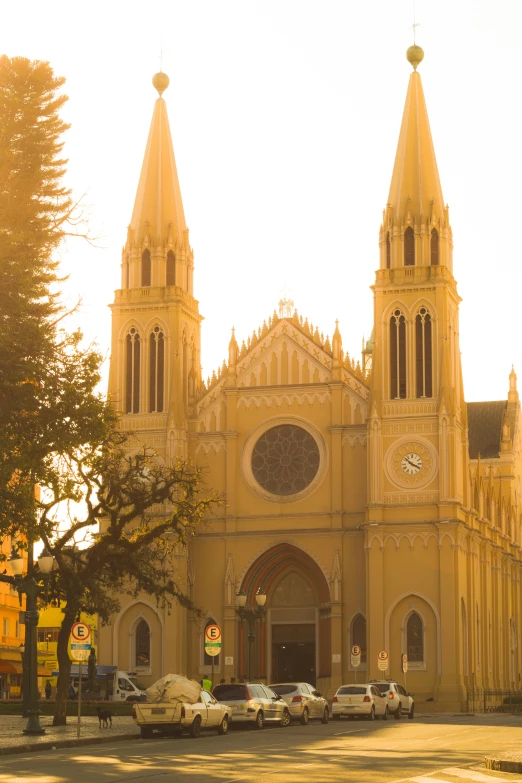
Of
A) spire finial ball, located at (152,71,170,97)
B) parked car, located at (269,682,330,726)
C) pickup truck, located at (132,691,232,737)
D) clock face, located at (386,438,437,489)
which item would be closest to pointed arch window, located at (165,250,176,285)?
spire finial ball, located at (152,71,170,97)

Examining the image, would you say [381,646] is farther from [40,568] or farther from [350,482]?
[40,568]

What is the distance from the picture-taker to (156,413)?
216 feet

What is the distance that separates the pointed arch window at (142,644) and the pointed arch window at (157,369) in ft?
33.6

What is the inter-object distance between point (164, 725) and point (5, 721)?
369 inches

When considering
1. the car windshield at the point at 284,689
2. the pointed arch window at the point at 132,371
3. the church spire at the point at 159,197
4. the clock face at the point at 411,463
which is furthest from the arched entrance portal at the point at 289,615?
the car windshield at the point at 284,689

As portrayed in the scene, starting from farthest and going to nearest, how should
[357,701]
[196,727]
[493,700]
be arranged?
1. [493,700]
2. [357,701]
3. [196,727]

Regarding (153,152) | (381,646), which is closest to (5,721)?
Result: (381,646)

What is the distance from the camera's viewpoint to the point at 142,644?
64188 millimetres

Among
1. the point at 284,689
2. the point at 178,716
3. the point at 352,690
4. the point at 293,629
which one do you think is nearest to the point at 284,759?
the point at 178,716

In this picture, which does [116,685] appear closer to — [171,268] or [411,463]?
[411,463]

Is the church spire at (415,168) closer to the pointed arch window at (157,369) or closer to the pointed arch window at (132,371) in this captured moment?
the pointed arch window at (157,369)

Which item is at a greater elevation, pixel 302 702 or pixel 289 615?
pixel 289 615

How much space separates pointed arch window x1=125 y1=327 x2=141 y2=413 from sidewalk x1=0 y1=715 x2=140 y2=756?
2688 centimetres

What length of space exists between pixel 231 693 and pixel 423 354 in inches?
1162
